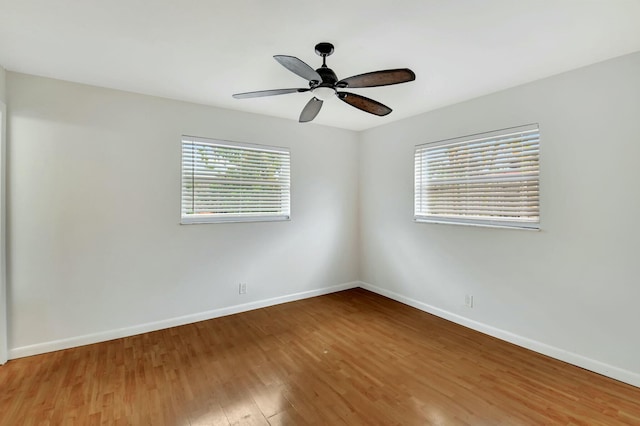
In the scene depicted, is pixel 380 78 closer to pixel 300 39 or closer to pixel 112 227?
pixel 300 39

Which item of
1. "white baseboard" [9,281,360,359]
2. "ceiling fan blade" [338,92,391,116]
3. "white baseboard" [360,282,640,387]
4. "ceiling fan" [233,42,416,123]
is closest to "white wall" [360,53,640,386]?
"white baseboard" [360,282,640,387]

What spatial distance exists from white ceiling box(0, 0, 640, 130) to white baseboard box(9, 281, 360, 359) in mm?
2459

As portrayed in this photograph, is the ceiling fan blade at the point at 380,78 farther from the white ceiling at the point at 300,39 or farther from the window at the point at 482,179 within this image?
the window at the point at 482,179

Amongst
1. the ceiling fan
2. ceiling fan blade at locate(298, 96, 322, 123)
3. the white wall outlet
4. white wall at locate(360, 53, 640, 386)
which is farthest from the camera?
the white wall outlet

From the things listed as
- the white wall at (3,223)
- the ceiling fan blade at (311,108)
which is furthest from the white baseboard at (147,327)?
the ceiling fan blade at (311,108)

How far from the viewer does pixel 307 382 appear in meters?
2.30

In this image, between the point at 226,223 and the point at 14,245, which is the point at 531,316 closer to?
the point at 226,223

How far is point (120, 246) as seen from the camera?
9.99ft

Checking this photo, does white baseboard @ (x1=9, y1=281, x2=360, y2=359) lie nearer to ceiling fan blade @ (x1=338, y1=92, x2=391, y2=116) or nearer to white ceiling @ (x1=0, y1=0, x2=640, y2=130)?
white ceiling @ (x1=0, y1=0, x2=640, y2=130)

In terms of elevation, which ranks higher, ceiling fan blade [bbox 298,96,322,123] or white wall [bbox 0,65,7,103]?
white wall [bbox 0,65,7,103]

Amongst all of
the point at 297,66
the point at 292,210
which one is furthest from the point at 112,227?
the point at 297,66

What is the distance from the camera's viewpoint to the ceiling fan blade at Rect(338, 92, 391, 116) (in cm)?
232

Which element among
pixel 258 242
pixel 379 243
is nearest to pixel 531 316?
pixel 379 243

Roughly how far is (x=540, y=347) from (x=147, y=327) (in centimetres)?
390
